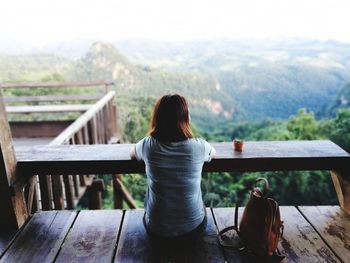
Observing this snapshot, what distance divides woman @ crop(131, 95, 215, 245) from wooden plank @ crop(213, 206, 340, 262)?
0.34 m

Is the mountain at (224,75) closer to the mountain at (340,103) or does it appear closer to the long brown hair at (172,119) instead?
the mountain at (340,103)

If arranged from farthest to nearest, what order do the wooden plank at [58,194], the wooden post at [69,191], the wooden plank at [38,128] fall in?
the wooden plank at [38,128]
the wooden post at [69,191]
the wooden plank at [58,194]

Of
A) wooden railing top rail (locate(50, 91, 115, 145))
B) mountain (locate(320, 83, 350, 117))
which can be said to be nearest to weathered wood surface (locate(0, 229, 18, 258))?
wooden railing top rail (locate(50, 91, 115, 145))

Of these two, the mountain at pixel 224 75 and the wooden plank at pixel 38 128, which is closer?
the wooden plank at pixel 38 128

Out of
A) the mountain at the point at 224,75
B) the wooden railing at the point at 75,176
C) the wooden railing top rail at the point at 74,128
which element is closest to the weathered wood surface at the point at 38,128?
the wooden railing at the point at 75,176

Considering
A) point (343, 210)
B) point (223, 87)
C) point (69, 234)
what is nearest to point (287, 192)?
point (343, 210)

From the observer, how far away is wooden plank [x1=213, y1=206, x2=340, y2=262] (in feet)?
6.31

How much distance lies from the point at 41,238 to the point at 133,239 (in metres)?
0.58

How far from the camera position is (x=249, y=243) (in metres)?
1.94

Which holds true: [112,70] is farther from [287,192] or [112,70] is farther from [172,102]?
[172,102]

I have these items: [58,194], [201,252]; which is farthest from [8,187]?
[201,252]

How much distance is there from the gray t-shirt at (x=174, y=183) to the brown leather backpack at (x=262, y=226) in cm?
30

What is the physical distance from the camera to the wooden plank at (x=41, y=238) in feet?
6.47

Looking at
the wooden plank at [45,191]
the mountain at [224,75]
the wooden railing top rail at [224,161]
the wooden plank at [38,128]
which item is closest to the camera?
the wooden railing top rail at [224,161]
